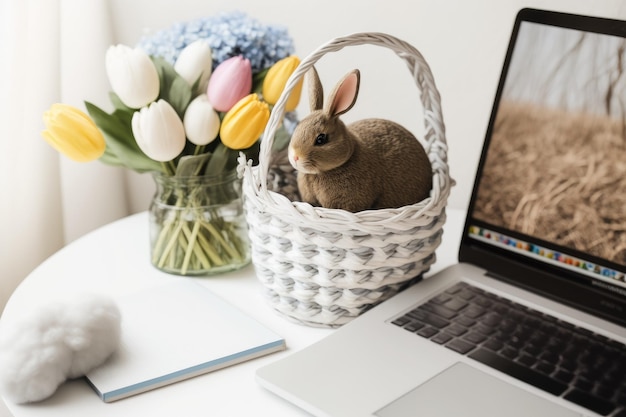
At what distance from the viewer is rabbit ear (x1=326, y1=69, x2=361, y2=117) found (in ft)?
2.18

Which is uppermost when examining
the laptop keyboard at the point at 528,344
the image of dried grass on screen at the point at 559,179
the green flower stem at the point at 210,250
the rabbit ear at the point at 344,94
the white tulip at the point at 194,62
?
the white tulip at the point at 194,62

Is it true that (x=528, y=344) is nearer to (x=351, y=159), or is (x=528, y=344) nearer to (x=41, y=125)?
(x=351, y=159)

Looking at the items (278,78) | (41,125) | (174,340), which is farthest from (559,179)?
(41,125)

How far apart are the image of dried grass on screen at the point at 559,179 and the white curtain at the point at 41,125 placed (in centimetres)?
68

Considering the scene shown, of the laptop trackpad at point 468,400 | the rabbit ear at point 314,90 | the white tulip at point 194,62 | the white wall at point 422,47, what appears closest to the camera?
the laptop trackpad at point 468,400

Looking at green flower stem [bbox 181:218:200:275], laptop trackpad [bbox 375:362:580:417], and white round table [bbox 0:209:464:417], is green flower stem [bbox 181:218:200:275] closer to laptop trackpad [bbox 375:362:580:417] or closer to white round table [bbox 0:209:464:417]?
white round table [bbox 0:209:464:417]

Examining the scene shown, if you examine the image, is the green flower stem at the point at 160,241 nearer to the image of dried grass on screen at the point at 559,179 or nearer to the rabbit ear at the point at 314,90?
the rabbit ear at the point at 314,90

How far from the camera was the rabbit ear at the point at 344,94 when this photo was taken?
67 centimetres

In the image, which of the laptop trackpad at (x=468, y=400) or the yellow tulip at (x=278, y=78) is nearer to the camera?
the laptop trackpad at (x=468, y=400)

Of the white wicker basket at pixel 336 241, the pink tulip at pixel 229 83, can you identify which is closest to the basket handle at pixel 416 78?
the white wicker basket at pixel 336 241

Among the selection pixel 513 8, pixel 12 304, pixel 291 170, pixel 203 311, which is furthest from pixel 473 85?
pixel 12 304

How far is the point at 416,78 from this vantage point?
0.80 metres

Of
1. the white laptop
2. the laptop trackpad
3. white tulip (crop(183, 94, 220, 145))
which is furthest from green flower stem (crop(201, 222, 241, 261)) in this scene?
the laptop trackpad

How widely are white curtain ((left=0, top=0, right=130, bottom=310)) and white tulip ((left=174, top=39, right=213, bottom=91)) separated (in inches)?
13.8
